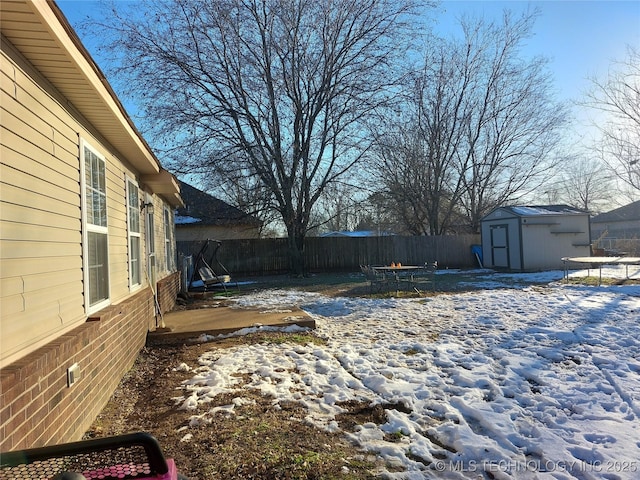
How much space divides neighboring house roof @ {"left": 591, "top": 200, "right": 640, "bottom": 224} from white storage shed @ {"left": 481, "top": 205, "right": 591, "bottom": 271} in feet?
94.1

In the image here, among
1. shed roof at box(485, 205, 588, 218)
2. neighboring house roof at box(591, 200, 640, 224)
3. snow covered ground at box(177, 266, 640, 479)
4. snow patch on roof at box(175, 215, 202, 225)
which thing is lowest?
snow covered ground at box(177, 266, 640, 479)

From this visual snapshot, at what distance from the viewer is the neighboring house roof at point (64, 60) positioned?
7.42 feet

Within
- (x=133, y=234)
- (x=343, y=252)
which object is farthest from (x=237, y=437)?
(x=343, y=252)

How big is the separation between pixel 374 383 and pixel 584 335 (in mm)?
3811

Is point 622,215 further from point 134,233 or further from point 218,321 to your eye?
point 134,233

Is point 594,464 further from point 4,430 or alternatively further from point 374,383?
point 4,430

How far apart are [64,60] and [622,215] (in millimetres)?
50710

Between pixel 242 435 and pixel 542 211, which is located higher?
pixel 542 211

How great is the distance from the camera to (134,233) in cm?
633

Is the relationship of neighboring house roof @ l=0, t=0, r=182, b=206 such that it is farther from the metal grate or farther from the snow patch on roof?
the snow patch on roof

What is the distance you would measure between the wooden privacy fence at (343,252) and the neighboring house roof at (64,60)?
14826 mm

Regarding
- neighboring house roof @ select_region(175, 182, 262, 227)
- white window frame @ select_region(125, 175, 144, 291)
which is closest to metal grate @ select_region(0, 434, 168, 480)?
white window frame @ select_region(125, 175, 144, 291)

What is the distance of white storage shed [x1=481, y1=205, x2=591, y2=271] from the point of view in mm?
17547

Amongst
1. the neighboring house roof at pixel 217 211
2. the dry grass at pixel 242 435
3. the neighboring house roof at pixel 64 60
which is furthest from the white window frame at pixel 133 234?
the neighboring house roof at pixel 217 211
